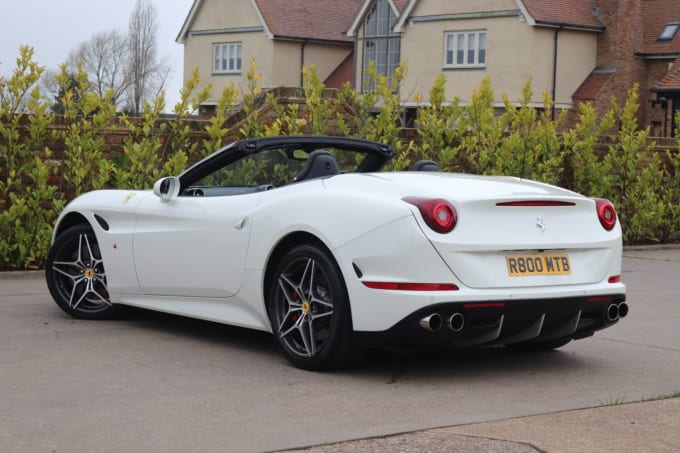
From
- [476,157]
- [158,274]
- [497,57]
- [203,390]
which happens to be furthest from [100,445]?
[497,57]

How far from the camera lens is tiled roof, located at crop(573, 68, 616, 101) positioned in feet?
146

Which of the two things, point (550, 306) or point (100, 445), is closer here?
point (100, 445)

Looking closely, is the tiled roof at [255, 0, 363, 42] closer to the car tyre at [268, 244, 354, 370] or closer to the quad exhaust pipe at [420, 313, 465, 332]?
the car tyre at [268, 244, 354, 370]

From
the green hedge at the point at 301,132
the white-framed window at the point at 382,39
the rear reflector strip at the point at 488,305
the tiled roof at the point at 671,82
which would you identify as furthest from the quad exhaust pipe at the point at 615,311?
the white-framed window at the point at 382,39

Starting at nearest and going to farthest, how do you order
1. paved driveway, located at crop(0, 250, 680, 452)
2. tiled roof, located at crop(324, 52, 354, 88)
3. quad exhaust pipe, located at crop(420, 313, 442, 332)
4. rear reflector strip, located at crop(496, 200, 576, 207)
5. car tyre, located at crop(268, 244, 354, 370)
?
paved driveway, located at crop(0, 250, 680, 452)
quad exhaust pipe, located at crop(420, 313, 442, 332)
car tyre, located at crop(268, 244, 354, 370)
rear reflector strip, located at crop(496, 200, 576, 207)
tiled roof, located at crop(324, 52, 354, 88)

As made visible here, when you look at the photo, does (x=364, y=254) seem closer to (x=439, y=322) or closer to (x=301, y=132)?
(x=439, y=322)

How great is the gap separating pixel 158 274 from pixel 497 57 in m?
38.4

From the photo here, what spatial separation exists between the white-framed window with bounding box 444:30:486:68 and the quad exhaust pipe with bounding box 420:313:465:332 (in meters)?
40.1

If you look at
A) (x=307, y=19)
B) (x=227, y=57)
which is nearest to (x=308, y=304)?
(x=307, y=19)

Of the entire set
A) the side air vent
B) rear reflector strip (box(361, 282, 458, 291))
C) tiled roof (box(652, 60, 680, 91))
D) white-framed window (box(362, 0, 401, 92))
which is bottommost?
rear reflector strip (box(361, 282, 458, 291))

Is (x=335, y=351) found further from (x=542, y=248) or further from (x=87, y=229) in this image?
(x=87, y=229)

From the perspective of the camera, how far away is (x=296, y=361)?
6906 mm

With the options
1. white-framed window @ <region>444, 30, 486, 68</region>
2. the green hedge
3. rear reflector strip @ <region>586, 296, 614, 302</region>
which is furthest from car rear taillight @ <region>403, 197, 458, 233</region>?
white-framed window @ <region>444, 30, 486, 68</region>

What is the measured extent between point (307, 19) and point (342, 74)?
10.1ft
